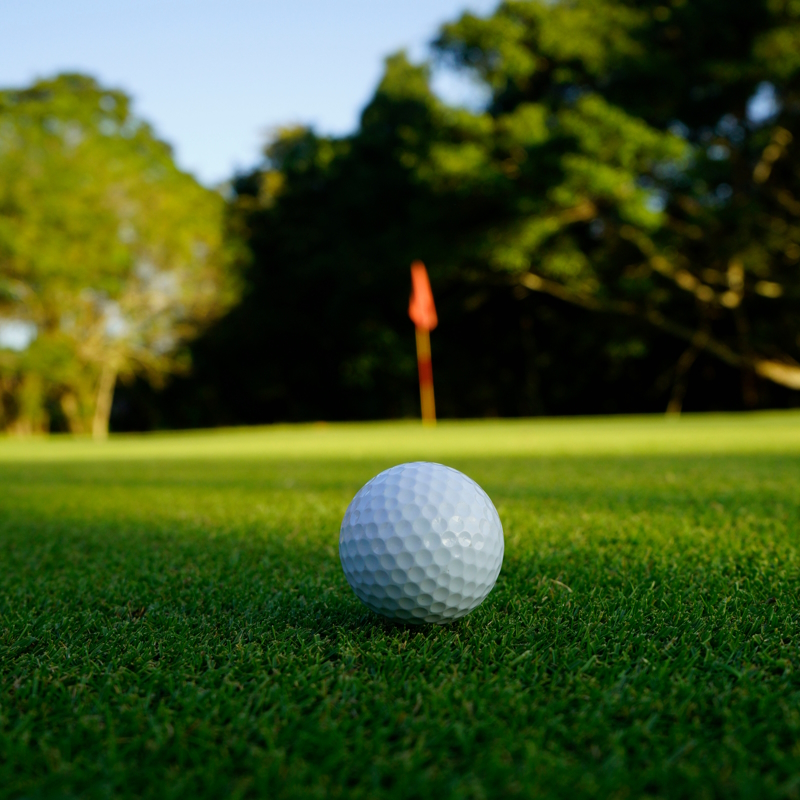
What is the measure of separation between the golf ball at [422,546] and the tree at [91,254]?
18.8 m

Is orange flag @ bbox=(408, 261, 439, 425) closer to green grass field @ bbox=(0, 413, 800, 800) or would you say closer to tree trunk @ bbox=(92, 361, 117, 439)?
tree trunk @ bbox=(92, 361, 117, 439)

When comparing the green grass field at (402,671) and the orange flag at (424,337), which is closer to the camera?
the green grass field at (402,671)

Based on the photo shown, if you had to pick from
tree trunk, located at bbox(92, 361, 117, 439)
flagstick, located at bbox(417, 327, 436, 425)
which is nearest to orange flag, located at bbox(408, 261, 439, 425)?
flagstick, located at bbox(417, 327, 436, 425)

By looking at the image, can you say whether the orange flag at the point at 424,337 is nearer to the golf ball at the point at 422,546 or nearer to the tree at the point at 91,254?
the tree at the point at 91,254

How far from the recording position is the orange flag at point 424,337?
12.6 m

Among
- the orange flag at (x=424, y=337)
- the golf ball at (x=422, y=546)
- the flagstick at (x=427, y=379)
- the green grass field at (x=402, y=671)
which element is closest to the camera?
the green grass field at (x=402, y=671)

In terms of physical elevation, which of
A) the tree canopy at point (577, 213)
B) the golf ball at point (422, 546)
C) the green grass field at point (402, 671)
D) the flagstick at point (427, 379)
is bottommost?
the green grass field at point (402, 671)

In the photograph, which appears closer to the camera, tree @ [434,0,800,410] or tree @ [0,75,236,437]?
tree @ [434,0,800,410]

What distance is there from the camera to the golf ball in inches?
50.8

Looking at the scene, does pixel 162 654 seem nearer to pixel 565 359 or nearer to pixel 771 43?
pixel 771 43

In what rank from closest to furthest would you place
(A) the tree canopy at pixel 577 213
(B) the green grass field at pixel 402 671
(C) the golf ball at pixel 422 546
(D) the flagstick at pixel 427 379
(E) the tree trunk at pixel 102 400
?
(B) the green grass field at pixel 402 671
(C) the golf ball at pixel 422 546
(A) the tree canopy at pixel 577 213
(D) the flagstick at pixel 427 379
(E) the tree trunk at pixel 102 400

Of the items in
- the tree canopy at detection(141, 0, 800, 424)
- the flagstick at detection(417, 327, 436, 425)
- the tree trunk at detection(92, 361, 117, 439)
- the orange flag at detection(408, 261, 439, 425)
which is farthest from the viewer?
the tree trunk at detection(92, 361, 117, 439)

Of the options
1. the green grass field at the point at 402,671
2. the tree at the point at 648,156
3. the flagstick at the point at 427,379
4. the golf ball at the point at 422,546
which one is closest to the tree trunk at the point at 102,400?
the flagstick at the point at 427,379

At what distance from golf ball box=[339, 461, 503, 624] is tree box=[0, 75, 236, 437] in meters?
18.8
